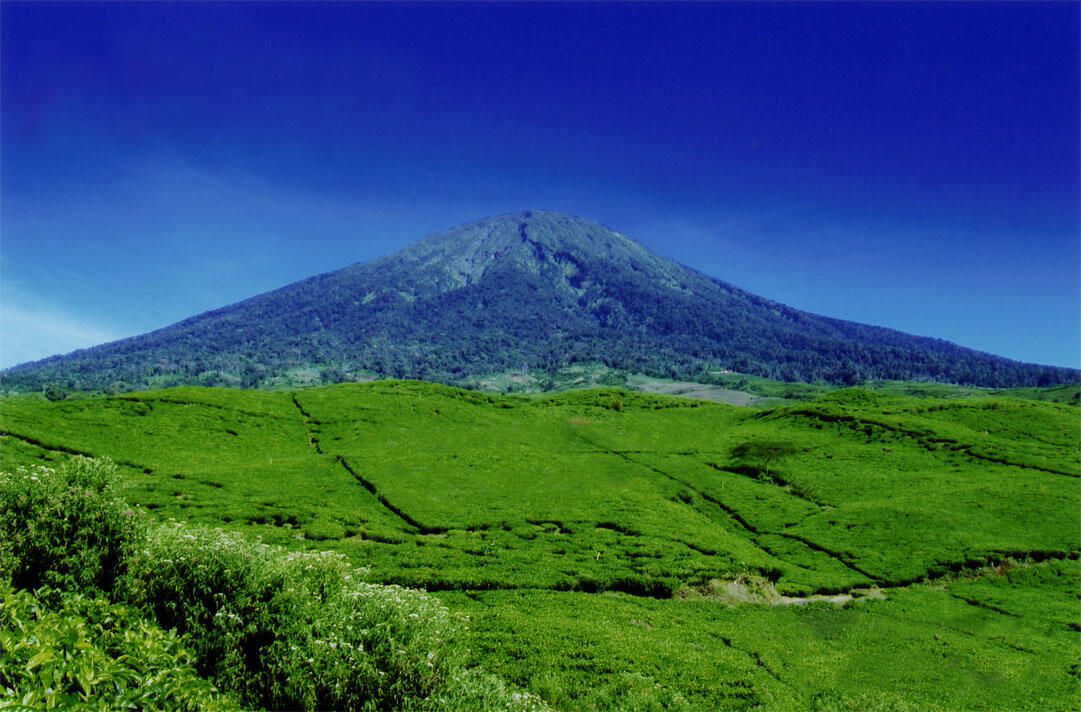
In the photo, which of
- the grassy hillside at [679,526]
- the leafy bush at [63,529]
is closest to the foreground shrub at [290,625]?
the leafy bush at [63,529]

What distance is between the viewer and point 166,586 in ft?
54.0

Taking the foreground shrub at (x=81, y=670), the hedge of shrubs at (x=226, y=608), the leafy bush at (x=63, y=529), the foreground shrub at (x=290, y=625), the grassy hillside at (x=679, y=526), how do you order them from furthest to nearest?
1. the grassy hillside at (x=679, y=526)
2. the leafy bush at (x=63, y=529)
3. the foreground shrub at (x=290, y=625)
4. the hedge of shrubs at (x=226, y=608)
5. the foreground shrub at (x=81, y=670)

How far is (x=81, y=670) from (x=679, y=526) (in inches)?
1570

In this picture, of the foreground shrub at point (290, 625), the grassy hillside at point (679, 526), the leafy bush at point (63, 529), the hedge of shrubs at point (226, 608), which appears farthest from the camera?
the grassy hillside at point (679, 526)

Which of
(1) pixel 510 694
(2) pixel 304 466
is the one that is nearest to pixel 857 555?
(1) pixel 510 694

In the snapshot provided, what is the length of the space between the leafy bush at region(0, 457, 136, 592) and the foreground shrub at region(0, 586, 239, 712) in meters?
4.61

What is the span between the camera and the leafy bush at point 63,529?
A: 1617cm

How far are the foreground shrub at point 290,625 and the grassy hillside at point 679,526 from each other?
7.32 metres

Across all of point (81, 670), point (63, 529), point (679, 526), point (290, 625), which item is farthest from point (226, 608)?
point (679, 526)

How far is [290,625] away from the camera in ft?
50.3

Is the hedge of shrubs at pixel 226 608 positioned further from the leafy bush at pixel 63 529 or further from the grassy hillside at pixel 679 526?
the grassy hillside at pixel 679 526

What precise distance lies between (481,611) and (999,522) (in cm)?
4416

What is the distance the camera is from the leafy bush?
16.2 meters

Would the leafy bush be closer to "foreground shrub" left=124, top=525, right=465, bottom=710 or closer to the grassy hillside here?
"foreground shrub" left=124, top=525, right=465, bottom=710
